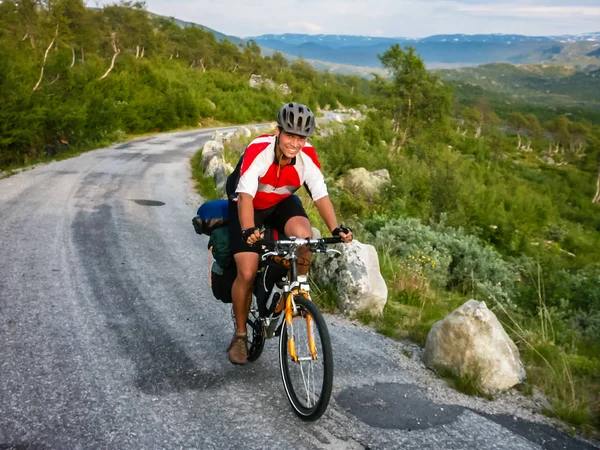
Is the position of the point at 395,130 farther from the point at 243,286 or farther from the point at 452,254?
the point at 243,286

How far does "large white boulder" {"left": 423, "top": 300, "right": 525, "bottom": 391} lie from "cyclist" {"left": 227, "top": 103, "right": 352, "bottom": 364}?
1690 millimetres

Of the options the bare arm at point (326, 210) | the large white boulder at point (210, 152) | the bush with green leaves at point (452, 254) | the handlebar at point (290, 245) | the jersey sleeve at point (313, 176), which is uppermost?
the jersey sleeve at point (313, 176)

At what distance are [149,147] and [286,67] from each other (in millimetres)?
70917

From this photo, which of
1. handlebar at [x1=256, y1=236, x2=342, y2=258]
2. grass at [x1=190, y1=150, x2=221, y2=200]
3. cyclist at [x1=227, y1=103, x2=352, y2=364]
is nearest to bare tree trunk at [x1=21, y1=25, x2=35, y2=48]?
grass at [x1=190, y1=150, x2=221, y2=200]

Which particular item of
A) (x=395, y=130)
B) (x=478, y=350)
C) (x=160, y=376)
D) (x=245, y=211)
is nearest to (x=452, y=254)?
(x=478, y=350)

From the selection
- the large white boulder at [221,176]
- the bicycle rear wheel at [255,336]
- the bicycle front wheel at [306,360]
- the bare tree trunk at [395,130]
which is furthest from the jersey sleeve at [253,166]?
the bare tree trunk at [395,130]

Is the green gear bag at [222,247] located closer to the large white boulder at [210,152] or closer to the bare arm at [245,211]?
the bare arm at [245,211]

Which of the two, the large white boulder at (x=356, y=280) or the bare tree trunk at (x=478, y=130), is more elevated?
the large white boulder at (x=356, y=280)

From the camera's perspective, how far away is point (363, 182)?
2022 cm

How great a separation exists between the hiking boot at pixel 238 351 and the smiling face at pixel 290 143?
5.45ft

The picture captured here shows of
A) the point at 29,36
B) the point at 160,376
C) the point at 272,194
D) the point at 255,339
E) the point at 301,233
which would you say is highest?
the point at 29,36

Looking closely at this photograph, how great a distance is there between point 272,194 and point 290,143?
53 cm

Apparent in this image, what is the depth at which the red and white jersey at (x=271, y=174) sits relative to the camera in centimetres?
386

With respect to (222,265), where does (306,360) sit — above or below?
below
